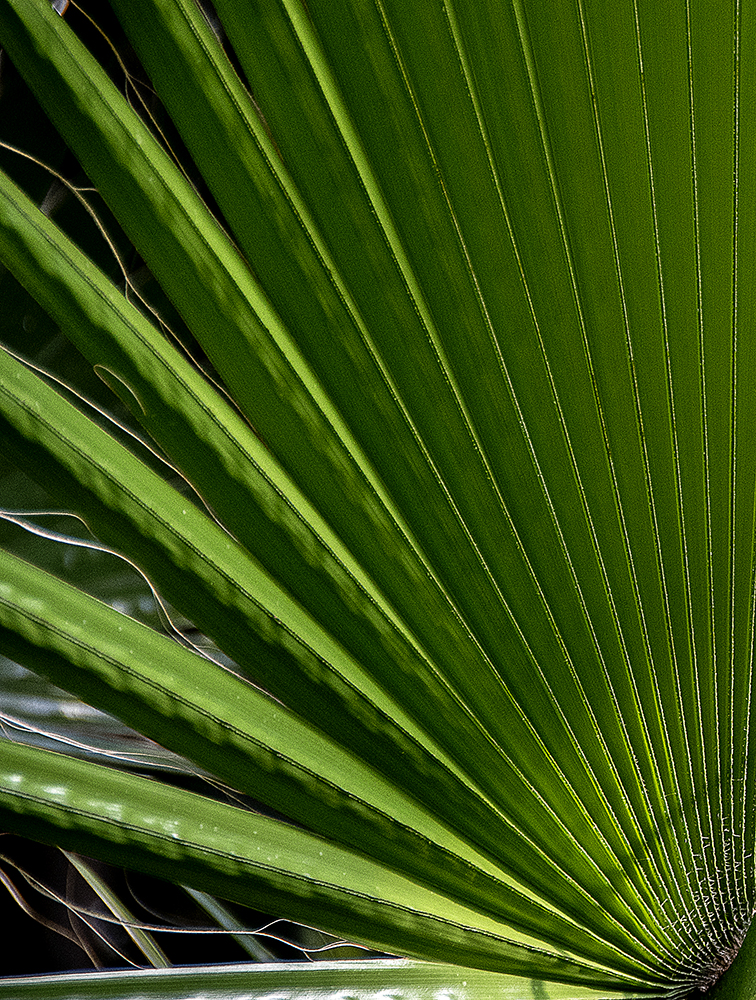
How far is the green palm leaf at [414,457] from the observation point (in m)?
0.47

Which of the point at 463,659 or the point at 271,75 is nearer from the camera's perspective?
the point at 271,75

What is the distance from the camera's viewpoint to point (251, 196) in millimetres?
496

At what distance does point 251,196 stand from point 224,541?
236 millimetres

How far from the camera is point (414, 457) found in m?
0.56

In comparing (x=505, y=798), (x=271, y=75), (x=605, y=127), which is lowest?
(x=505, y=798)

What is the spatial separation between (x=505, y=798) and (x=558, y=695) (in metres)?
0.10

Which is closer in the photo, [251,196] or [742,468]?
[251,196]

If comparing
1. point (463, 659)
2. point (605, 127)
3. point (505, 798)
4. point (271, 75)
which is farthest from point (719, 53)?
point (505, 798)

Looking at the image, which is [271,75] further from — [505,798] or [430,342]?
[505,798]

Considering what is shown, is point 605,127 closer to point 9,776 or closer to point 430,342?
point 430,342

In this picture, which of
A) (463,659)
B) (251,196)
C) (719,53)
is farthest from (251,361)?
(719,53)

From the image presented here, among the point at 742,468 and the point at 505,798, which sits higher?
the point at 742,468

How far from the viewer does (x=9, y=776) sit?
0.47 m

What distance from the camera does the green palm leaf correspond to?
0.47 meters
